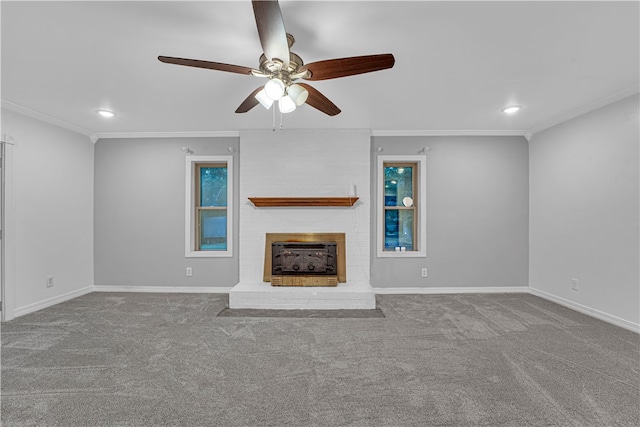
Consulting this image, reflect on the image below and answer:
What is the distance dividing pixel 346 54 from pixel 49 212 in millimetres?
4147

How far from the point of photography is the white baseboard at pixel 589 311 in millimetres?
2844

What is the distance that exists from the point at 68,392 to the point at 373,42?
3131 millimetres

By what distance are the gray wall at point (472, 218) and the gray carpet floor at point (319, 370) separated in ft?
3.09

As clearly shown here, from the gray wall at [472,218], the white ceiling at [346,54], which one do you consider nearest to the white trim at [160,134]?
the white ceiling at [346,54]

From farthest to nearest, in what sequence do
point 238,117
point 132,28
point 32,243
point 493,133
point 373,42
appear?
point 493,133 < point 238,117 < point 32,243 < point 373,42 < point 132,28

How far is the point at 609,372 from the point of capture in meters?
2.10

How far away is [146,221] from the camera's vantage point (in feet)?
14.3

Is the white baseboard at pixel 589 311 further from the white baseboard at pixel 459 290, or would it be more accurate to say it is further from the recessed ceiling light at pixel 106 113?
the recessed ceiling light at pixel 106 113

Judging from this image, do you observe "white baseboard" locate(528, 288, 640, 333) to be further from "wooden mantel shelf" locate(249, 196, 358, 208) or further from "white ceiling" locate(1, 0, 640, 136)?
"wooden mantel shelf" locate(249, 196, 358, 208)

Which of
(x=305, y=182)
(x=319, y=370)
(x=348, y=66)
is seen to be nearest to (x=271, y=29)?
(x=348, y=66)

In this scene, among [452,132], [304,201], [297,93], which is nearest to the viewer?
[297,93]

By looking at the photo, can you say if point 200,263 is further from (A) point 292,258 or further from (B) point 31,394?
(B) point 31,394

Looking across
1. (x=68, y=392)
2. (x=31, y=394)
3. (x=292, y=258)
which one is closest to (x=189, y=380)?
(x=68, y=392)

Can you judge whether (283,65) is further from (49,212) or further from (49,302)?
(49,302)
